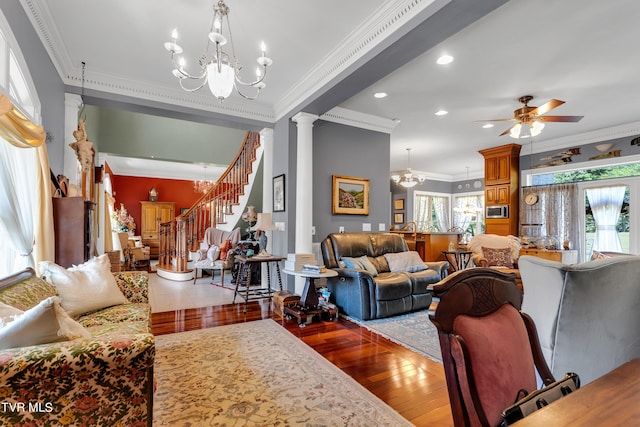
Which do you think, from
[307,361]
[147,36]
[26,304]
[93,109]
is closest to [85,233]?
[26,304]

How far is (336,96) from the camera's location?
370cm

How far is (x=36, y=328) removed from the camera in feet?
3.91

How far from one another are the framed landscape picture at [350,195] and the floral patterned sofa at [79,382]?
369 centimetres

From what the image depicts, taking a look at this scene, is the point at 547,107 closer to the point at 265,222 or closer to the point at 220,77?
the point at 220,77

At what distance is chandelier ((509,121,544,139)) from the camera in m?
4.12

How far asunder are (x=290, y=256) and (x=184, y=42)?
8.50 feet

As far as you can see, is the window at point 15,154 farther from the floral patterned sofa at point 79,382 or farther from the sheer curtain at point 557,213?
the sheer curtain at point 557,213

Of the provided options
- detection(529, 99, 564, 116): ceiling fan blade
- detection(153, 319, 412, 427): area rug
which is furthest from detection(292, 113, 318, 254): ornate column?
detection(529, 99, 564, 116): ceiling fan blade

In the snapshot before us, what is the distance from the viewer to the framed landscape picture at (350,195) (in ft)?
15.6

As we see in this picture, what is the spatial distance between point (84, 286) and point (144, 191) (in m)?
9.55

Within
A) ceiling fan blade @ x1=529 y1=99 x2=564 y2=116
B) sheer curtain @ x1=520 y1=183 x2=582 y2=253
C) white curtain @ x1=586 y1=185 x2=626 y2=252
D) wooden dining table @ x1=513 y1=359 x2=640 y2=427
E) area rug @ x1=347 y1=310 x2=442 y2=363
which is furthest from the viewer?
sheer curtain @ x1=520 y1=183 x2=582 y2=253

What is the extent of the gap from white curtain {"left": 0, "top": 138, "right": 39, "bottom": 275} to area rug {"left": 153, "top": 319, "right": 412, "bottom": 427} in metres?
1.33

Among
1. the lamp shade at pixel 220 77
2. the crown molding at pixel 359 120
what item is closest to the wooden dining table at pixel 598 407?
the lamp shade at pixel 220 77

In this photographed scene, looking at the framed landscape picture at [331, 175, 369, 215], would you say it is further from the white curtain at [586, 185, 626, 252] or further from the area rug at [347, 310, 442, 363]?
the white curtain at [586, 185, 626, 252]
